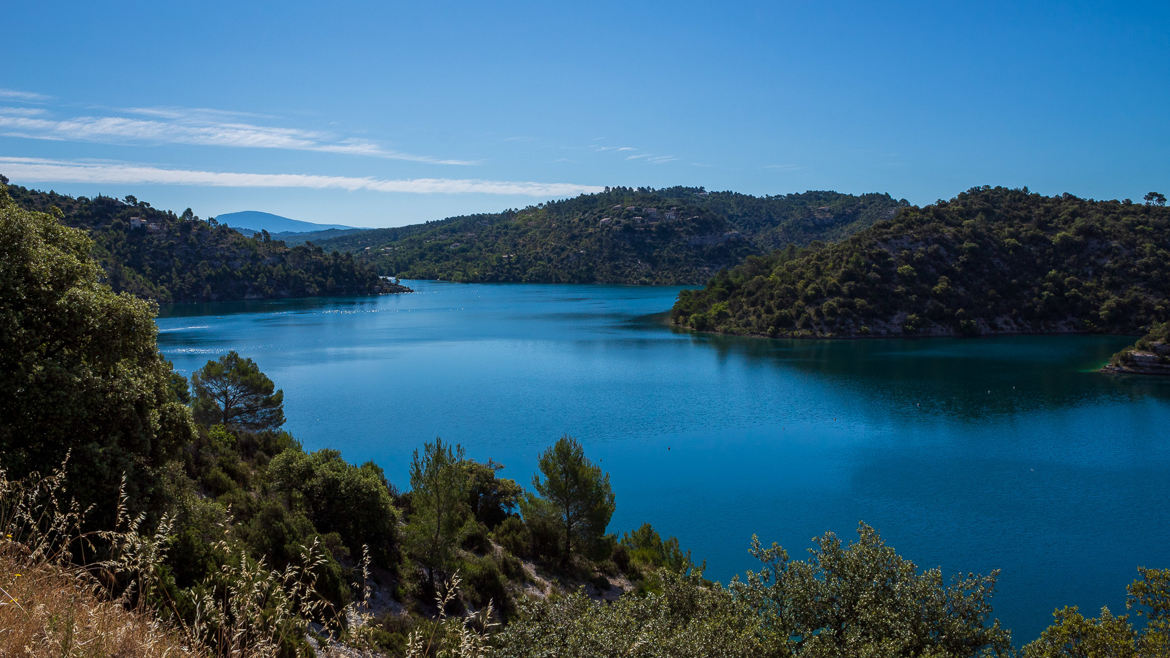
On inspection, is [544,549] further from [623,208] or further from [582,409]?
[623,208]

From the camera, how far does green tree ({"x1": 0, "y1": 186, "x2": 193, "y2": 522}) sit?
10742mm

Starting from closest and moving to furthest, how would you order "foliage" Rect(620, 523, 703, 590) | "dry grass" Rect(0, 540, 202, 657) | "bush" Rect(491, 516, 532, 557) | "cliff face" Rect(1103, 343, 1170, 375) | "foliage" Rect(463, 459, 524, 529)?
"dry grass" Rect(0, 540, 202, 657), "foliage" Rect(620, 523, 703, 590), "bush" Rect(491, 516, 532, 557), "foliage" Rect(463, 459, 524, 529), "cliff face" Rect(1103, 343, 1170, 375)

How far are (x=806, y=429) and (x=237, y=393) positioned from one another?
104 ft

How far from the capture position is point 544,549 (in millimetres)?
23203

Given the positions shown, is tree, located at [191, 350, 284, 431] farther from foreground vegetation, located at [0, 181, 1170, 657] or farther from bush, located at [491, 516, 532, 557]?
bush, located at [491, 516, 532, 557]

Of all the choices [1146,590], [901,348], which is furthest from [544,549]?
[901,348]

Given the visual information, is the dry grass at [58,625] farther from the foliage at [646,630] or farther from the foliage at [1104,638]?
the foliage at [1104,638]

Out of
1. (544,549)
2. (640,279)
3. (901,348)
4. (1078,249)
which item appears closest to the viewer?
(544,549)

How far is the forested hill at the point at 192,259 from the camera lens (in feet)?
395

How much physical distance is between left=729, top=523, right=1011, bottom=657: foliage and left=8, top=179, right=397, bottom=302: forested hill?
120664 millimetres

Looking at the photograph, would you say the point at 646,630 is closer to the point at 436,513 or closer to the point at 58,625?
the point at 58,625

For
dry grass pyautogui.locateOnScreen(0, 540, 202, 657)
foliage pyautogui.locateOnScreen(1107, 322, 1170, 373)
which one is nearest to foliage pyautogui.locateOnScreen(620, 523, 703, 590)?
dry grass pyautogui.locateOnScreen(0, 540, 202, 657)

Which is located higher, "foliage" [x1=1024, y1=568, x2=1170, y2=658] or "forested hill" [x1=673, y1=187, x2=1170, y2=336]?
"forested hill" [x1=673, y1=187, x2=1170, y2=336]

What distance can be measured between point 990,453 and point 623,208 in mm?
166112
